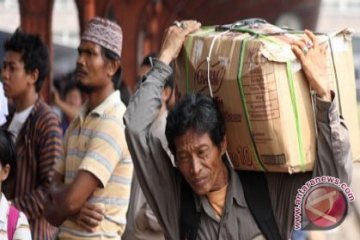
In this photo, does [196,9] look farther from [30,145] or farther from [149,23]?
[30,145]

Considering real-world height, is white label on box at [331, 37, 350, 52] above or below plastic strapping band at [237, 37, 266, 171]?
above

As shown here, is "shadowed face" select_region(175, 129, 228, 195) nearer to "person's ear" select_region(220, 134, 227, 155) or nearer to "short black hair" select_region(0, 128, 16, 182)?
"person's ear" select_region(220, 134, 227, 155)

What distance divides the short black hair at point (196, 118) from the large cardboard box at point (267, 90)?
5cm

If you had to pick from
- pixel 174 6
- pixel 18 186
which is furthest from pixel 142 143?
pixel 174 6

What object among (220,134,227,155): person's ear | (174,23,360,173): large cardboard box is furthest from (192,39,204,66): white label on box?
(220,134,227,155): person's ear

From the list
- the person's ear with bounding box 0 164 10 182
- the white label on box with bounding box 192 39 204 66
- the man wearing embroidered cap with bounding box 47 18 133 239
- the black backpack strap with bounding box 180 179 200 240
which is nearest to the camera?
the black backpack strap with bounding box 180 179 200 240

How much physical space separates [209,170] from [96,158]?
1258mm

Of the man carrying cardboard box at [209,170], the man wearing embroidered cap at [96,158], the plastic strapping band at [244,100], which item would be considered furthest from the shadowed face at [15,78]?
the plastic strapping band at [244,100]

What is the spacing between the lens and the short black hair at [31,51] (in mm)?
5754

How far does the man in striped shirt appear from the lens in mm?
5203

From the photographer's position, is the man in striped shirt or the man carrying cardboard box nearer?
the man carrying cardboard box

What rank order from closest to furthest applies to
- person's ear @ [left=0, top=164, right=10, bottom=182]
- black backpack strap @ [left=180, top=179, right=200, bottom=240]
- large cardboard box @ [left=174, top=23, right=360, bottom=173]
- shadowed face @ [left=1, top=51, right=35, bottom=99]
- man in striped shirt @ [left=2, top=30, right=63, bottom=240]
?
large cardboard box @ [left=174, top=23, right=360, bottom=173], black backpack strap @ [left=180, top=179, right=200, bottom=240], person's ear @ [left=0, top=164, right=10, bottom=182], man in striped shirt @ [left=2, top=30, right=63, bottom=240], shadowed face @ [left=1, top=51, right=35, bottom=99]

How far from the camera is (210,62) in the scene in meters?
3.66

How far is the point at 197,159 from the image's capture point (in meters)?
3.57
